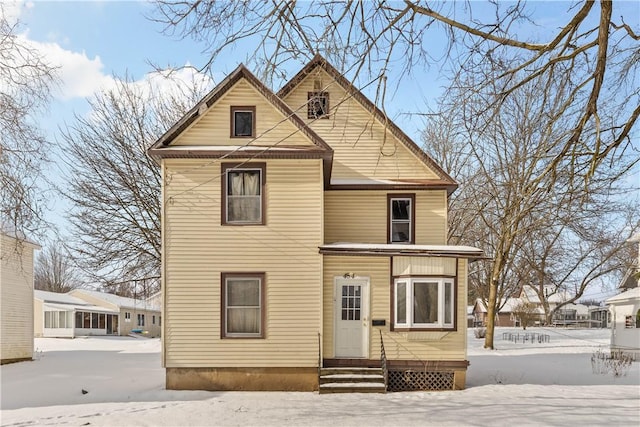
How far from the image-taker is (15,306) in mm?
21906

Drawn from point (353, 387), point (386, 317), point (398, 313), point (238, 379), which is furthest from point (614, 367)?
point (238, 379)

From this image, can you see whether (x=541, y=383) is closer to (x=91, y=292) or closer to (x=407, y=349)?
(x=407, y=349)

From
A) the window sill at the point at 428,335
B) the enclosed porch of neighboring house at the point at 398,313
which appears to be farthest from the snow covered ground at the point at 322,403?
the window sill at the point at 428,335

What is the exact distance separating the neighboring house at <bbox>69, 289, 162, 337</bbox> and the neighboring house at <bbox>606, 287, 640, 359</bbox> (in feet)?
124

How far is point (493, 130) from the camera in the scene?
21234 millimetres

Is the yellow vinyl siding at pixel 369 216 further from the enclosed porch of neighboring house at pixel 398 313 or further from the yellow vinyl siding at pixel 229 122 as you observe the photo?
the yellow vinyl siding at pixel 229 122

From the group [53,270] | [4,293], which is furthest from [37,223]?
[53,270]

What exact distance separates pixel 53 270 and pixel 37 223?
6064 centimetres

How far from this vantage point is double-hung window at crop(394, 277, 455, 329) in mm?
13633

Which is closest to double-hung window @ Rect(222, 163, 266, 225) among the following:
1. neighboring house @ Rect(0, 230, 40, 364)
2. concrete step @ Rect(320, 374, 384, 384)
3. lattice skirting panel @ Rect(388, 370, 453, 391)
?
concrete step @ Rect(320, 374, 384, 384)

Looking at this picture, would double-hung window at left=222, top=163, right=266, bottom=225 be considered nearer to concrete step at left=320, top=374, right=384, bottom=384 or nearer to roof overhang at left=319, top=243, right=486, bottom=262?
roof overhang at left=319, top=243, right=486, bottom=262

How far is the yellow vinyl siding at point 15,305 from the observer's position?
20906mm

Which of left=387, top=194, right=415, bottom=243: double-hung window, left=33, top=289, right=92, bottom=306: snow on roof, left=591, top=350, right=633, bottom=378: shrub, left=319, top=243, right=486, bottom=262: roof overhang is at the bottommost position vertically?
left=33, top=289, right=92, bottom=306: snow on roof

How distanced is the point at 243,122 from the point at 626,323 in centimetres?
1984
